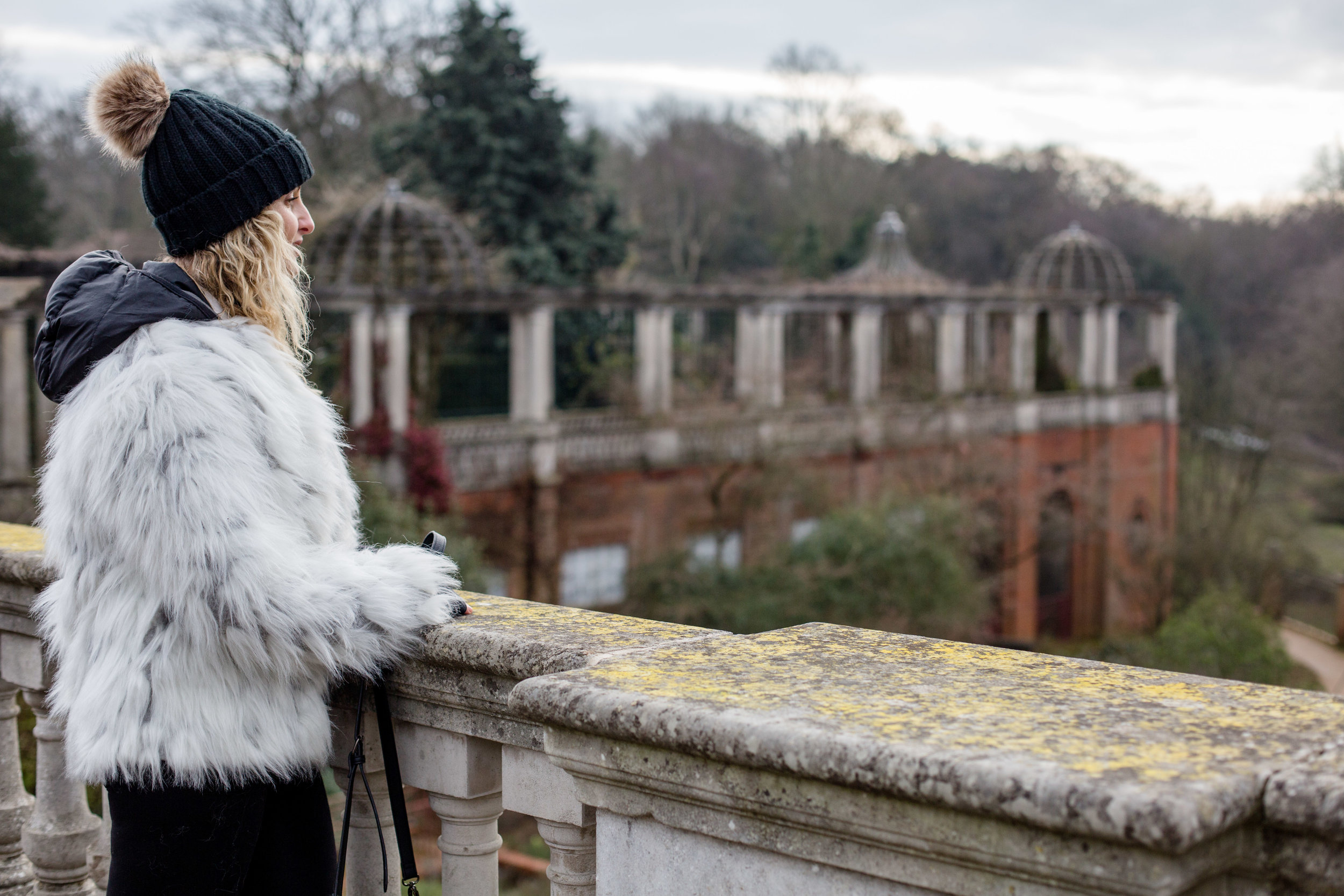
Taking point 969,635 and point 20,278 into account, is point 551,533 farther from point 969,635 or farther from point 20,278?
point 20,278

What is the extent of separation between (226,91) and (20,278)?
15687mm

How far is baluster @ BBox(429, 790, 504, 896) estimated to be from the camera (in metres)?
2.28

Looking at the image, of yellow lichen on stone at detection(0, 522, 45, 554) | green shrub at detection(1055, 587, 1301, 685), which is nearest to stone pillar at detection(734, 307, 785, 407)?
green shrub at detection(1055, 587, 1301, 685)

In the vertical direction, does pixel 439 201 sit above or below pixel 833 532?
above

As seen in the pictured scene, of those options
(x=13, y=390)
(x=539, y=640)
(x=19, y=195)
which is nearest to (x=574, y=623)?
(x=539, y=640)

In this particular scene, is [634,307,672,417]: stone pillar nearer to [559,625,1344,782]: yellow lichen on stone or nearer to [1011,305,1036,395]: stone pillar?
[1011,305,1036,395]: stone pillar

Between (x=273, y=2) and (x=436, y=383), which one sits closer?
(x=436, y=383)

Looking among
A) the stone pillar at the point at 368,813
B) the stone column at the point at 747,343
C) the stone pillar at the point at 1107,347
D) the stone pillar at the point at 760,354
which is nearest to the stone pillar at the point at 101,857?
the stone pillar at the point at 368,813

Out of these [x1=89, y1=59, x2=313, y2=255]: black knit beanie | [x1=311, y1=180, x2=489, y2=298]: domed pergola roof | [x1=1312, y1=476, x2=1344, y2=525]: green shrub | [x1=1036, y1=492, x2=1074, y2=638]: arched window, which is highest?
[x1=311, y1=180, x2=489, y2=298]: domed pergola roof

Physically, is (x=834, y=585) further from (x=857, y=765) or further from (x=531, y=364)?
(x=857, y=765)

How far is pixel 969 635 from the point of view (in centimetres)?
1880

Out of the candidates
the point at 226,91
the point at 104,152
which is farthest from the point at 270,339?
the point at 226,91

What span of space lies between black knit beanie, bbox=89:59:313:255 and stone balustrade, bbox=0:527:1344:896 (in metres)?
0.81

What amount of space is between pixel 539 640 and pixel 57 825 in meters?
1.52
